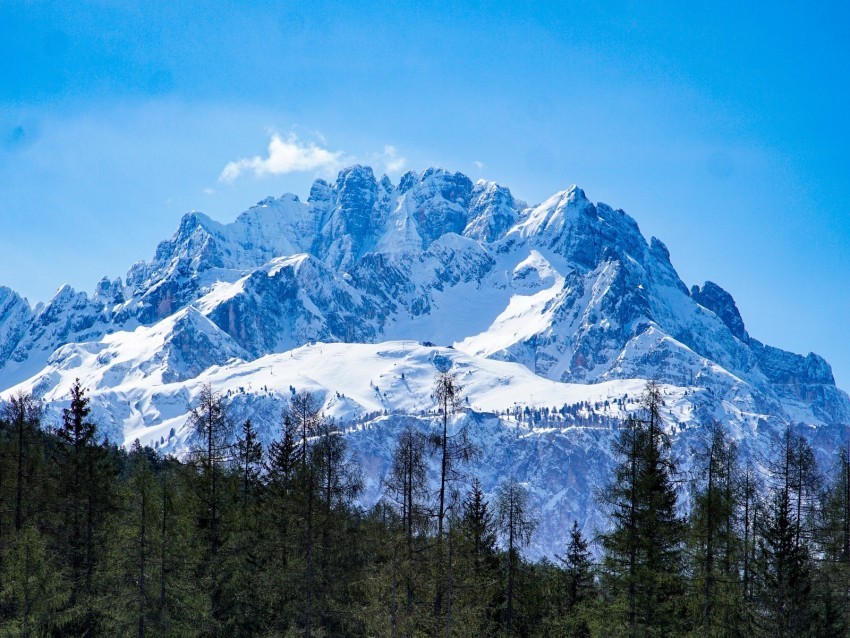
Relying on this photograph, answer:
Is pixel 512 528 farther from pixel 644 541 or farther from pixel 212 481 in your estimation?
pixel 212 481

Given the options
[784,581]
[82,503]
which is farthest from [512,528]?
[82,503]

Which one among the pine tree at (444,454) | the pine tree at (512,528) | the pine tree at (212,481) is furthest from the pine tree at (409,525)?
the pine tree at (512,528)

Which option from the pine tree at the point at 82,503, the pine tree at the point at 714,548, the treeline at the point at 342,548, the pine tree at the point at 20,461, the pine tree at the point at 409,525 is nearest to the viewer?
the pine tree at the point at 409,525

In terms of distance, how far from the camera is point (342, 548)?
1859 inches

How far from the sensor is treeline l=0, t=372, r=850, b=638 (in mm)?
37438

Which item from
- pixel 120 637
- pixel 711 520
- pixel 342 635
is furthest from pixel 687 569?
pixel 120 637

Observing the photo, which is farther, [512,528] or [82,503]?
[512,528]

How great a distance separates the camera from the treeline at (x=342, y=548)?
37.4 m

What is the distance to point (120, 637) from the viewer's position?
40.4m

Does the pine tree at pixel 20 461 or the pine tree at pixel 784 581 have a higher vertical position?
the pine tree at pixel 20 461

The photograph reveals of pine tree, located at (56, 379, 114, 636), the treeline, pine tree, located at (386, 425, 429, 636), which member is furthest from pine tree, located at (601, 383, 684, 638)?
pine tree, located at (56, 379, 114, 636)

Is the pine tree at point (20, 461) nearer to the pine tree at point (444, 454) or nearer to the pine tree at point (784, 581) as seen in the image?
the pine tree at point (444, 454)

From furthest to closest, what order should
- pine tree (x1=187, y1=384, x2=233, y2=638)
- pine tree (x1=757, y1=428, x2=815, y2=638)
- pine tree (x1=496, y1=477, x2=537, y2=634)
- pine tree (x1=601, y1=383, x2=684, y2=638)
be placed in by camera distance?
pine tree (x1=496, y1=477, x2=537, y2=634)
pine tree (x1=187, y1=384, x2=233, y2=638)
pine tree (x1=757, y1=428, x2=815, y2=638)
pine tree (x1=601, y1=383, x2=684, y2=638)

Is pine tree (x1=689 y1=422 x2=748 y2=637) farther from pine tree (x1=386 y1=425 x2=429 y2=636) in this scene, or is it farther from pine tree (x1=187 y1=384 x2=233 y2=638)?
pine tree (x1=187 y1=384 x2=233 y2=638)
